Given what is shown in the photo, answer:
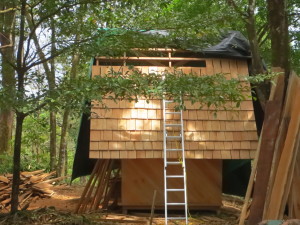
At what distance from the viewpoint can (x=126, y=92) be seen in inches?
269

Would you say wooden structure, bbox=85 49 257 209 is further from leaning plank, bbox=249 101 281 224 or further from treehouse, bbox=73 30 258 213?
leaning plank, bbox=249 101 281 224

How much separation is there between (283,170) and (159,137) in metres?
2.85

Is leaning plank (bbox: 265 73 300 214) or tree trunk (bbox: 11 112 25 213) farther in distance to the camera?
leaning plank (bbox: 265 73 300 214)

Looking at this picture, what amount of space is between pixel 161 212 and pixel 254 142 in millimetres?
2675

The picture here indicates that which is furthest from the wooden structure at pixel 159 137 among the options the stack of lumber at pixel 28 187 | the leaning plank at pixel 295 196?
the stack of lumber at pixel 28 187

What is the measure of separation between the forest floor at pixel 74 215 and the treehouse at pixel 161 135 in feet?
1.25

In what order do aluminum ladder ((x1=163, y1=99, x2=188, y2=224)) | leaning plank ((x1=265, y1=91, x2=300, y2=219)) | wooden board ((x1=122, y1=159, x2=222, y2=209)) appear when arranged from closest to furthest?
leaning plank ((x1=265, y1=91, x2=300, y2=219)) < aluminum ladder ((x1=163, y1=99, x2=188, y2=224)) < wooden board ((x1=122, y1=159, x2=222, y2=209))

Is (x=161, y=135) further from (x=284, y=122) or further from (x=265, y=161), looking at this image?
(x=284, y=122)

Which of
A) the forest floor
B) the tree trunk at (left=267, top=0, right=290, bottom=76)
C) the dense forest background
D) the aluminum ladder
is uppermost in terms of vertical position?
the tree trunk at (left=267, top=0, right=290, bottom=76)

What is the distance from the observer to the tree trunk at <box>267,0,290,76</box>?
10.1m

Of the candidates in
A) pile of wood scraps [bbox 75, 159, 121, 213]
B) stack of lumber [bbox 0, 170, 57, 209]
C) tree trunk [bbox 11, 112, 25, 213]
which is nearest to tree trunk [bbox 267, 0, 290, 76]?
pile of wood scraps [bbox 75, 159, 121, 213]

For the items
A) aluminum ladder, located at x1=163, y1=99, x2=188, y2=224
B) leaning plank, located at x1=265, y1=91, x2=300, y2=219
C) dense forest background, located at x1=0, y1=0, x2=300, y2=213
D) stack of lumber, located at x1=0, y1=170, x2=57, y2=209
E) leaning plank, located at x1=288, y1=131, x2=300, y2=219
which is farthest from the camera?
stack of lumber, located at x1=0, y1=170, x2=57, y2=209

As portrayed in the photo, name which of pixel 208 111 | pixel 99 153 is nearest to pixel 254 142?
pixel 208 111

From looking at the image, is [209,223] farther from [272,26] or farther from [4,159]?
[4,159]
